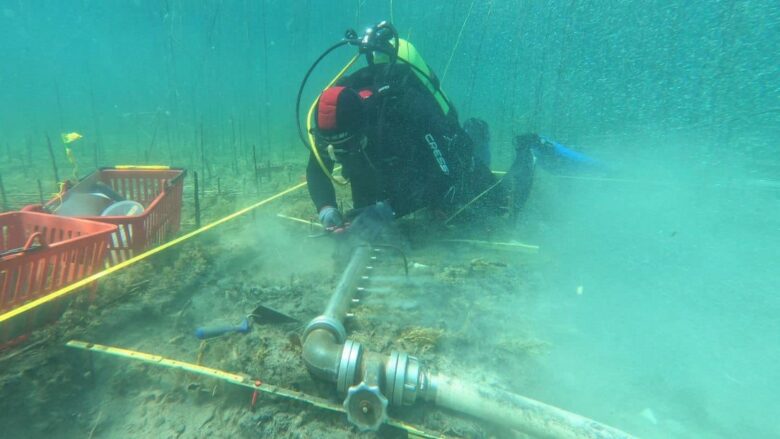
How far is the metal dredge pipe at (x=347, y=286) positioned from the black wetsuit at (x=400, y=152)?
84cm

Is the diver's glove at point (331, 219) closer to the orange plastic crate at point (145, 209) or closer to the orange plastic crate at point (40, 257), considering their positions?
the orange plastic crate at point (145, 209)

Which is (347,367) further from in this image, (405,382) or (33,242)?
(33,242)

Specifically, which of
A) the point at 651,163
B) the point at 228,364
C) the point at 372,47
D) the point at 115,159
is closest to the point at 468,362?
the point at 228,364

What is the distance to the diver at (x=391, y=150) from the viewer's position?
12.0 feet

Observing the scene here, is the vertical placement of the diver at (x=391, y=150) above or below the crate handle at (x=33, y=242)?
above

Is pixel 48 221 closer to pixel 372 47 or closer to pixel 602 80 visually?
pixel 372 47

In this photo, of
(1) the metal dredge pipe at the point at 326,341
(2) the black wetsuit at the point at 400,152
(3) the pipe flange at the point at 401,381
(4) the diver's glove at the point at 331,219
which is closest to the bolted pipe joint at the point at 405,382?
(3) the pipe flange at the point at 401,381

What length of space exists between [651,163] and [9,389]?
12.9m

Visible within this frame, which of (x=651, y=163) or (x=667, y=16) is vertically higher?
(x=667, y=16)

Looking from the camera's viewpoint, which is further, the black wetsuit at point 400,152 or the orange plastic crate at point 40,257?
the black wetsuit at point 400,152

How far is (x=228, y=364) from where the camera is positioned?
2.37 meters

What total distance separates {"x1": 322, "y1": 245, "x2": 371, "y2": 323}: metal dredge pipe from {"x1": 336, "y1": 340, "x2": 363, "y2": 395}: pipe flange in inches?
14.5

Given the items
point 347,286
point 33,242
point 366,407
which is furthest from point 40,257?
point 366,407

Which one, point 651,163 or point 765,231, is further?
point 651,163
